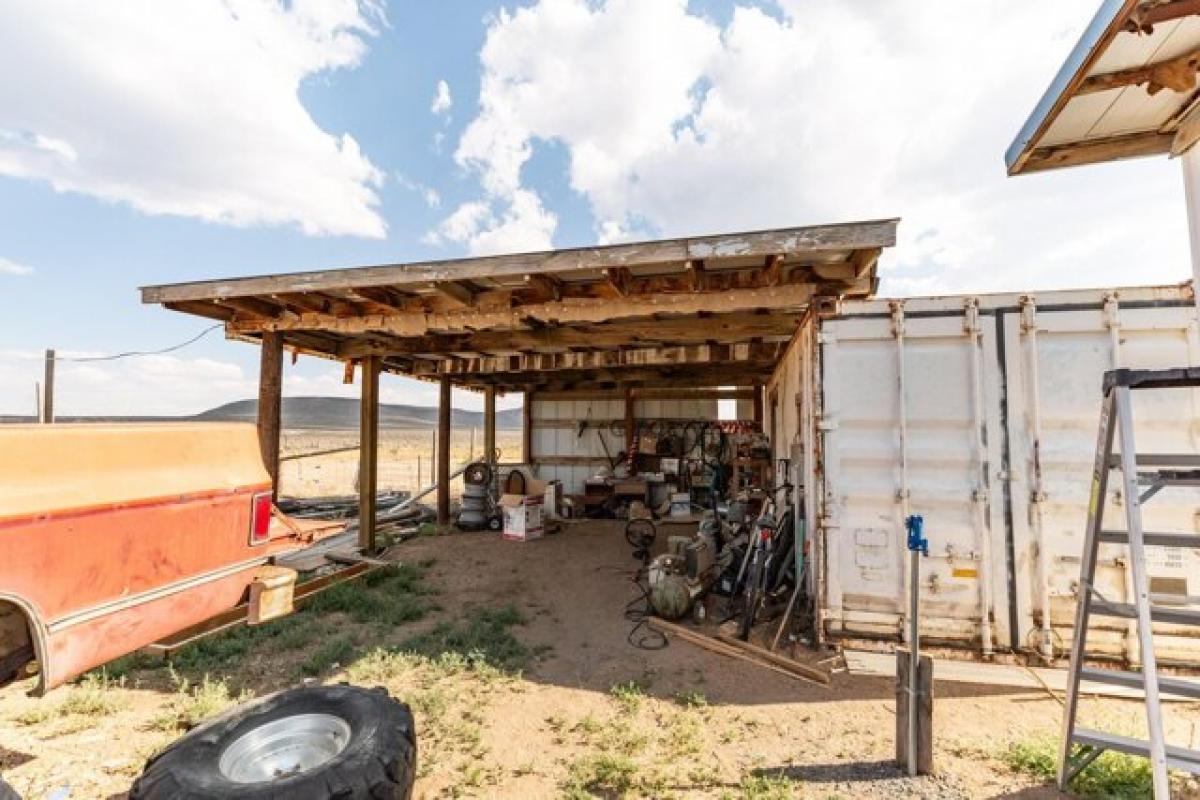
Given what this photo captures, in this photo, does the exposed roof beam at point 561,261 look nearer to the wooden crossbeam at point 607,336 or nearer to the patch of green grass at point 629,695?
the wooden crossbeam at point 607,336

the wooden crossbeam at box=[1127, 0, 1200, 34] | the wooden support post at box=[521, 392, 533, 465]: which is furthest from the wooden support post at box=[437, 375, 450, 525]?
the wooden crossbeam at box=[1127, 0, 1200, 34]

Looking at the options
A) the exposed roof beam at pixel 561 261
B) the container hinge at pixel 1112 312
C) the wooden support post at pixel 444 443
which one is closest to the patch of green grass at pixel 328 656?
the exposed roof beam at pixel 561 261

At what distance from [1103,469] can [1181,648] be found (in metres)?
3.37

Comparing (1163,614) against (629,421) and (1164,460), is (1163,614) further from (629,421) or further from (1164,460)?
(629,421)

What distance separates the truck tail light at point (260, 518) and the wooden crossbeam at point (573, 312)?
3702mm

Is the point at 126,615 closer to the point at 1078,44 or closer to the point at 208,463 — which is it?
the point at 208,463

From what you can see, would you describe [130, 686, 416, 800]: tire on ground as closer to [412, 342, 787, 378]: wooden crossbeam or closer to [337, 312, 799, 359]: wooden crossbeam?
[337, 312, 799, 359]: wooden crossbeam

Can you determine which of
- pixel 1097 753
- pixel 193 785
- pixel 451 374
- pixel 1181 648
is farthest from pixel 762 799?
pixel 451 374

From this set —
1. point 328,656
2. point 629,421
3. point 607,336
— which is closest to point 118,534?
point 328,656

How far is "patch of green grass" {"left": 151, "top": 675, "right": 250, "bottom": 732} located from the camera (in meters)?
3.90

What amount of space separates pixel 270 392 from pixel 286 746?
18.4 feet

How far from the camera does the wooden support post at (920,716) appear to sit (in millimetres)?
3326

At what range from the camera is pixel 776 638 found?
210 inches

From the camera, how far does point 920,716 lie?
3.35 m
